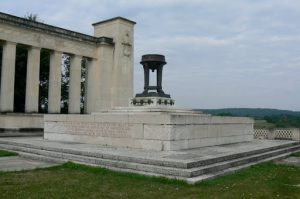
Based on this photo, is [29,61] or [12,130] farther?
[29,61]

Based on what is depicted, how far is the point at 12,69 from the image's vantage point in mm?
21609

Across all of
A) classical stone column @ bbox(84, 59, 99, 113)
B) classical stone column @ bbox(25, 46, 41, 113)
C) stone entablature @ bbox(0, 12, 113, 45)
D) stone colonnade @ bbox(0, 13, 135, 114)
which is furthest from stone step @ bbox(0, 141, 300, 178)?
classical stone column @ bbox(84, 59, 99, 113)

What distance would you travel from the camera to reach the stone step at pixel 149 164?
919 cm

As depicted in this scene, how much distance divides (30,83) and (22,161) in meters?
11.5

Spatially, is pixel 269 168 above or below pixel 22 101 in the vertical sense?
below

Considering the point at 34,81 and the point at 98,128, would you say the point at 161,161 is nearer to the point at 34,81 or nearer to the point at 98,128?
the point at 98,128

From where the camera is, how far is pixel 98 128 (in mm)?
14531

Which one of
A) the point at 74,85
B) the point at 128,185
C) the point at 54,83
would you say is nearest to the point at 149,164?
the point at 128,185

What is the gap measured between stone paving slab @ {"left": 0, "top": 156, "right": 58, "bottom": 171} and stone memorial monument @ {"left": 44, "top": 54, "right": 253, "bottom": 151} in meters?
3.02

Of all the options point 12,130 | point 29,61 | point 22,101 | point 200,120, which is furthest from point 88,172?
point 22,101

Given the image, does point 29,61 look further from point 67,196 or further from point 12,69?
point 67,196

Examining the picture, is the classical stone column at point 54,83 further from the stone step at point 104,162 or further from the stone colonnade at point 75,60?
the stone step at point 104,162

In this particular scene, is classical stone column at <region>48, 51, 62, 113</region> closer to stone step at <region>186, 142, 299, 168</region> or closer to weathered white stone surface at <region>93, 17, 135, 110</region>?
weathered white stone surface at <region>93, 17, 135, 110</region>

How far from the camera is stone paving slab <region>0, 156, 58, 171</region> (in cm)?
1044
